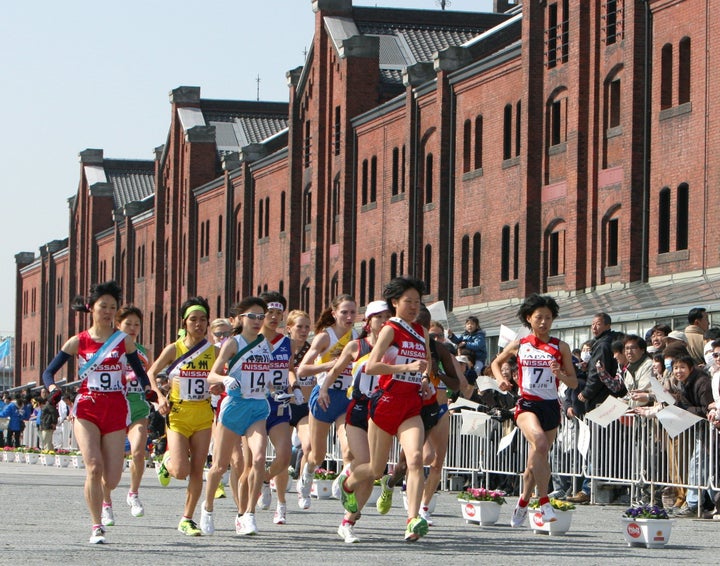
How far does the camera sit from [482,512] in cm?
1602

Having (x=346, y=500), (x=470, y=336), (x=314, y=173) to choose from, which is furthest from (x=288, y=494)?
(x=314, y=173)

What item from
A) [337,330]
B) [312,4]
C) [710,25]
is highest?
[312,4]

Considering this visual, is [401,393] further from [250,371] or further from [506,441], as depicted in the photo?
[506,441]

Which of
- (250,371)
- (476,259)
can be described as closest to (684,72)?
(476,259)

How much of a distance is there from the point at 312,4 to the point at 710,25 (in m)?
26.2

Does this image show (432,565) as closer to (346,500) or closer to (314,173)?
(346,500)

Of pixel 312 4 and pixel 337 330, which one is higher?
pixel 312 4

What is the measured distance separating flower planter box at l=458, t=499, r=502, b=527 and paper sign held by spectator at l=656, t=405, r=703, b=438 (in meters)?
2.73

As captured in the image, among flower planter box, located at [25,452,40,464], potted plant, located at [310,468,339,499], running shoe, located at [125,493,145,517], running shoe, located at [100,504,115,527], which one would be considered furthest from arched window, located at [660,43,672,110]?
running shoe, located at [100,504,115,527]

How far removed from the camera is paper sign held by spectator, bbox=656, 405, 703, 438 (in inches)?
701

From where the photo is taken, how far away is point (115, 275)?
85.7 meters

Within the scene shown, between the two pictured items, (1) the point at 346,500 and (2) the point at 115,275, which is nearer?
(1) the point at 346,500

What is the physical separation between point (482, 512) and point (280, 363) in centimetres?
293

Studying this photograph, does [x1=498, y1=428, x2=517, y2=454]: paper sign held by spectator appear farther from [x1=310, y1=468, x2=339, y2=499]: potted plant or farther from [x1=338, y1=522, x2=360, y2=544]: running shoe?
[x1=338, y1=522, x2=360, y2=544]: running shoe
